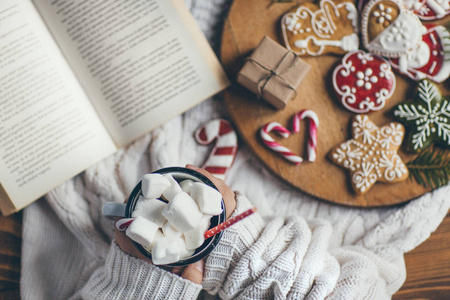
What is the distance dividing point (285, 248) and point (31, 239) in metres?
0.66

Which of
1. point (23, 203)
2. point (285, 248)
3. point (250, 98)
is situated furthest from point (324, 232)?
point (23, 203)

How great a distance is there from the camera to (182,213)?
0.59 m

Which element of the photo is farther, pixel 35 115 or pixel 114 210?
pixel 35 115

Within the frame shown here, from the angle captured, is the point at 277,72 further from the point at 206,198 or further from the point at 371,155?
the point at 206,198

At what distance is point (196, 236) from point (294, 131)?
17.8 inches

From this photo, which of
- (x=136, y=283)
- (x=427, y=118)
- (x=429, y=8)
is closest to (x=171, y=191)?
(x=136, y=283)

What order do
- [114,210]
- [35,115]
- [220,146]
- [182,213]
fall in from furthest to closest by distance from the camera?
1. [220,146]
2. [35,115]
3. [114,210]
4. [182,213]

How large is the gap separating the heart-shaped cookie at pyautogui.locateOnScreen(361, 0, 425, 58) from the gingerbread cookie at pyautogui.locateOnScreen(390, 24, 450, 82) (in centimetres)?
2

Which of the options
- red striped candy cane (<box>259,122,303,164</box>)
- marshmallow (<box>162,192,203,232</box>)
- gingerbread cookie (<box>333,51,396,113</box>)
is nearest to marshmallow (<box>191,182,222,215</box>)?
marshmallow (<box>162,192,203,232</box>)

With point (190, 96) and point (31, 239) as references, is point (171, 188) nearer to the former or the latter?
point (190, 96)

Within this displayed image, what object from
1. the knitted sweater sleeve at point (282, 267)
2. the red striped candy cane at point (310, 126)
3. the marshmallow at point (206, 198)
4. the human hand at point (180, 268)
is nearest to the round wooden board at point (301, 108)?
the red striped candy cane at point (310, 126)

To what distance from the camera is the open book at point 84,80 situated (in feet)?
3.01

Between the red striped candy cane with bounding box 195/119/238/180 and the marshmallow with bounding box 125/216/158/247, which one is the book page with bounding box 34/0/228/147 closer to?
the red striped candy cane with bounding box 195/119/238/180

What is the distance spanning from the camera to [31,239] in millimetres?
1019
